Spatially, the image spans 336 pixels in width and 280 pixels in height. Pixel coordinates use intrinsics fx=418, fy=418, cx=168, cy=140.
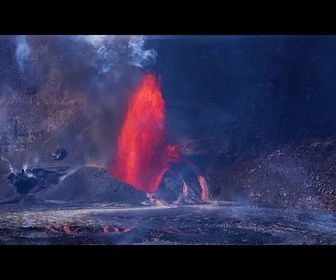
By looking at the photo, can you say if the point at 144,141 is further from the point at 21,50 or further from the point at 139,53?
the point at 21,50

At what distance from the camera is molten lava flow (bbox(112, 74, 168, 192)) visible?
732cm

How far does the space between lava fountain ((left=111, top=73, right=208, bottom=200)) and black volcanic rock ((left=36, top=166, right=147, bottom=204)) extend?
0.17 m

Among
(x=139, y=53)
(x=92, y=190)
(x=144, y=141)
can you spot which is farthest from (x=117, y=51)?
(x=92, y=190)

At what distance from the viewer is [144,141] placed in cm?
752

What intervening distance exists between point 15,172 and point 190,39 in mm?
3778

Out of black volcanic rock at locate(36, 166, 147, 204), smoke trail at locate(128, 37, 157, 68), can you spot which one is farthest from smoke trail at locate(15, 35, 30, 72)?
black volcanic rock at locate(36, 166, 147, 204)

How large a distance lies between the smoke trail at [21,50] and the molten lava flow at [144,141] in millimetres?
1964

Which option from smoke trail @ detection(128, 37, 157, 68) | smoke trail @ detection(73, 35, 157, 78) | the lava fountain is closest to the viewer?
smoke trail @ detection(73, 35, 157, 78)

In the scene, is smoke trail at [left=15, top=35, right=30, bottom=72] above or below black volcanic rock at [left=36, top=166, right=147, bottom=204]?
above

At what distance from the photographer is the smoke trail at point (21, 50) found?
713cm

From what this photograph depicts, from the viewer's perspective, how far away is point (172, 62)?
729 centimetres

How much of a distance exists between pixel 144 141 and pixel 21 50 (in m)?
2.63

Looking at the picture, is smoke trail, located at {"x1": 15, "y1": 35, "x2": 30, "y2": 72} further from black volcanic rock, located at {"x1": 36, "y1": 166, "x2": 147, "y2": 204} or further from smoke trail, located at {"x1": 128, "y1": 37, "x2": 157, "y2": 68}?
black volcanic rock, located at {"x1": 36, "y1": 166, "x2": 147, "y2": 204}
